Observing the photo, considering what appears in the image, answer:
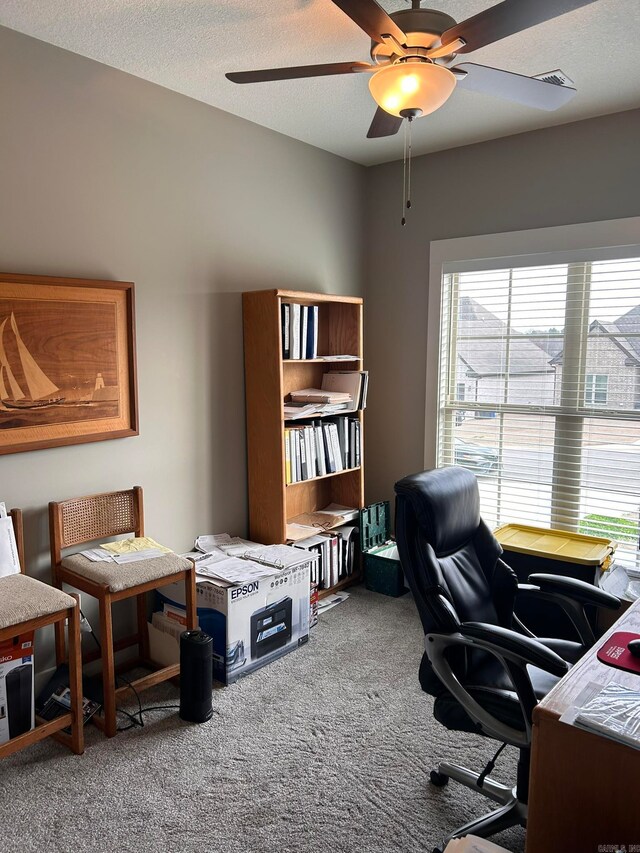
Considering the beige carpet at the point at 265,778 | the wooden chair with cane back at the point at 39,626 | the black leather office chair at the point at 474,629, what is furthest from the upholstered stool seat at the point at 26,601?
the black leather office chair at the point at 474,629

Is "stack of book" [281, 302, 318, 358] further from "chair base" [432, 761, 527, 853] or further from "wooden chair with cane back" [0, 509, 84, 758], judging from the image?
"chair base" [432, 761, 527, 853]

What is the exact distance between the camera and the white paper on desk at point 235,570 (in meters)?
2.89

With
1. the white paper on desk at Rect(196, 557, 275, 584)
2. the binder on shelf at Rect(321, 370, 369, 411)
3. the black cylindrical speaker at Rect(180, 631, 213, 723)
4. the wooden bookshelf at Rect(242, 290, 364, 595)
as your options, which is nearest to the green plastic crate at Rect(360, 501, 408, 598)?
the wooden bookshelf at Rect(242, 290, 364, 595)

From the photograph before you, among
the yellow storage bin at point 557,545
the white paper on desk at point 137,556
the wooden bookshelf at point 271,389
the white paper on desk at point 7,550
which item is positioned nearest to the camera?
the white paper on desk at point 7,550

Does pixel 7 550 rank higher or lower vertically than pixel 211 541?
higher

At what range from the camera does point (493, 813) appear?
6.39ft

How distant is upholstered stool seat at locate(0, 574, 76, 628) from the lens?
6.92 feet

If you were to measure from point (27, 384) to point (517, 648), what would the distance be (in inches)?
80.8

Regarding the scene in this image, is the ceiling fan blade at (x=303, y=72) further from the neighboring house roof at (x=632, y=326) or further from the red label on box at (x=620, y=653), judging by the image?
the neighboring house roof at (x=632, y=326)

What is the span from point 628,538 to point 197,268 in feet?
8.76

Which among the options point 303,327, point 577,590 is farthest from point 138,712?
point 303,327

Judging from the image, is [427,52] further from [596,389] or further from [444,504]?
[596,389]

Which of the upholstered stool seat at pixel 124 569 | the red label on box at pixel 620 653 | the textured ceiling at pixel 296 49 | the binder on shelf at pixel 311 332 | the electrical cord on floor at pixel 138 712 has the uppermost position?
the textured ceiling at pixel 296 49

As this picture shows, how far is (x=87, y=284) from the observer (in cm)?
270
